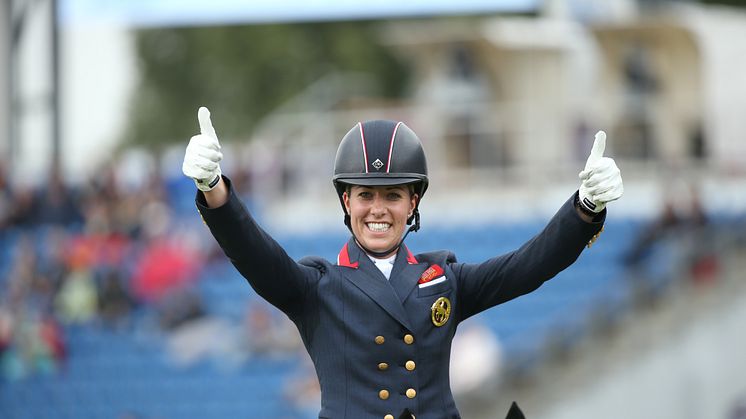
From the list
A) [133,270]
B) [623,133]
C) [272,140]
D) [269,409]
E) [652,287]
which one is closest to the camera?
[652,287]

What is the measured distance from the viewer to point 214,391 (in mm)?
13148

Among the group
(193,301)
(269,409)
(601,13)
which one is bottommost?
(269,409)

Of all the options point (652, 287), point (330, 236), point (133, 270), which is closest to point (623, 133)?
point (652, 287)

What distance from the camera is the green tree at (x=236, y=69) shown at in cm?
3133

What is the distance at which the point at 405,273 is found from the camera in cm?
399

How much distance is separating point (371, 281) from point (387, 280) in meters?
0.05

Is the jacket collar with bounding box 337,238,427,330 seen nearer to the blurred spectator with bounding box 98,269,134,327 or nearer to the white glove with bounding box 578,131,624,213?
the white glove with bounding box 578,131,624,213

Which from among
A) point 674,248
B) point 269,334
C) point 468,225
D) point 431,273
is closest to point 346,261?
point 431,273

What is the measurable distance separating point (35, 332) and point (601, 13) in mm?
6651

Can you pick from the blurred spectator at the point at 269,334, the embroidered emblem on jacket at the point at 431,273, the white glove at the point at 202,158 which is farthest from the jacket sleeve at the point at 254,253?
the blurred spectator at the point at 269,334

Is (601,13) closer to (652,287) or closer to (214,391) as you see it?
(652,287)

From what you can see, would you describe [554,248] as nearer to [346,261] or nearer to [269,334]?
[346,261]

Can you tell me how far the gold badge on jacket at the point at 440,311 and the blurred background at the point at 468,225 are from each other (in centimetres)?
706

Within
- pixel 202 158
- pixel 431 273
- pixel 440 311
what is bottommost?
pixel 440 311
